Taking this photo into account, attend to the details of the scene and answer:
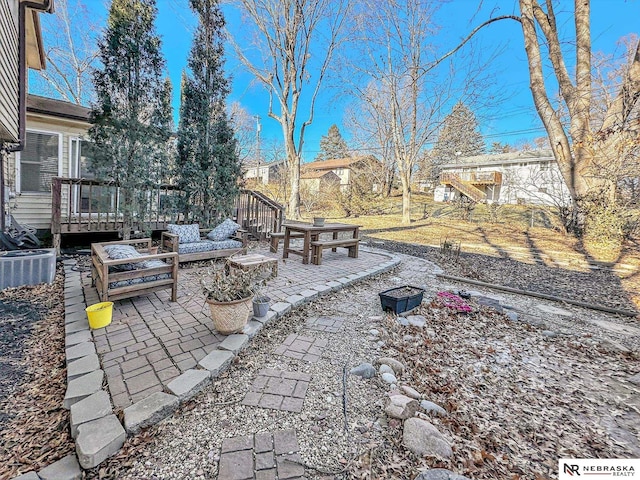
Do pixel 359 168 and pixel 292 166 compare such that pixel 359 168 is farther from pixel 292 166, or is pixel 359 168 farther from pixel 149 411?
pixel 149 411

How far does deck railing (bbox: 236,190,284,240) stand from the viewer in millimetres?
8273

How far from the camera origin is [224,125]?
689 cm

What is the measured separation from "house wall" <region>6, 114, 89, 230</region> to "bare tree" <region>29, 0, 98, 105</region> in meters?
10.8

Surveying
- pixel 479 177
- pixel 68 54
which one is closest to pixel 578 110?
pixel 479 177

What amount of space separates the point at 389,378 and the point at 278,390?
2.96 ft

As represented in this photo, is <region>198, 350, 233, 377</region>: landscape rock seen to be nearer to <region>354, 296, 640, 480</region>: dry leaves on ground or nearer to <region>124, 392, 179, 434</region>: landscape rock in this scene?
<region>124, 392, 179, 434</region>: landscape rock

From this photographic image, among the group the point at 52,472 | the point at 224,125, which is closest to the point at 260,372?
the point at 52,472

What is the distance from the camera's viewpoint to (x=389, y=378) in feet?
8.14

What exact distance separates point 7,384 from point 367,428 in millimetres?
2750

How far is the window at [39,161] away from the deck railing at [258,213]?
4387 millimetres

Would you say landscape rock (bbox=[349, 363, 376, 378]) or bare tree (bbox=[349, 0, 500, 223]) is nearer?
landscape rock (bbox=[349, 363, 376, 378])

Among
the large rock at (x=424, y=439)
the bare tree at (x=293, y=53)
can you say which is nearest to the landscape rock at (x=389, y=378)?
the large rock at (x=424, y=439)

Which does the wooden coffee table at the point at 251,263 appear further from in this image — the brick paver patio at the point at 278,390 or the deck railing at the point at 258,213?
the deck railing at the point at 258,213

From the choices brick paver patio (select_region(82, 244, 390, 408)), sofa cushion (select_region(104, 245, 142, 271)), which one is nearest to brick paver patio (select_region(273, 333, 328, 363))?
brick paver patio (select_region(82, 244, 390, 408))
